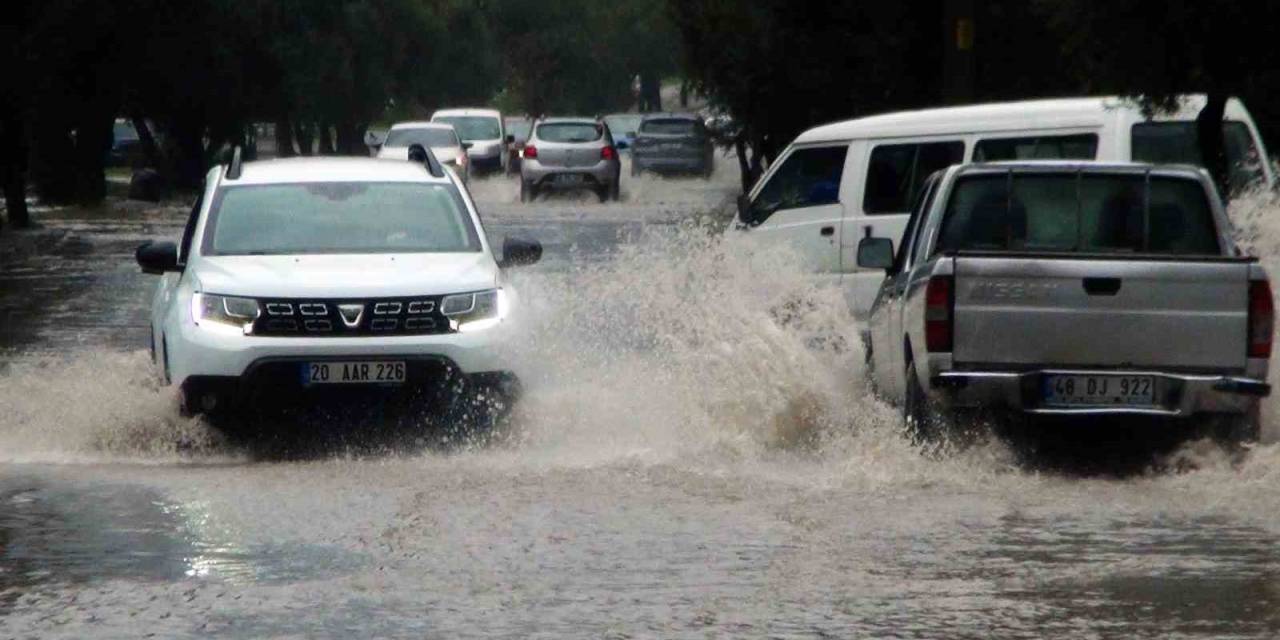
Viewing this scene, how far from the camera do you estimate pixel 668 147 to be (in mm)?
57344

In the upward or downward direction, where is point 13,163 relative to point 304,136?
upward

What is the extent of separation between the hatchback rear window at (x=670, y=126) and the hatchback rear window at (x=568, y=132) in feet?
35.1

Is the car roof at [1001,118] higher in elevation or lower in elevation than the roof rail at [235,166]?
lower

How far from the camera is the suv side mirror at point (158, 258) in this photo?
12.8 meters

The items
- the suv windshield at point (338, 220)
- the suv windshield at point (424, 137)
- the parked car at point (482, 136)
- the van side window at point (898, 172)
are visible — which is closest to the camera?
the suv windshield at point (338, 220)

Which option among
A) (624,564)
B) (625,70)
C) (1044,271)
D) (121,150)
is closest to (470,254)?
(1044,271)

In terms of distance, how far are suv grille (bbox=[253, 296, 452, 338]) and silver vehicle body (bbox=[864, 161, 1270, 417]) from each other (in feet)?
8.73

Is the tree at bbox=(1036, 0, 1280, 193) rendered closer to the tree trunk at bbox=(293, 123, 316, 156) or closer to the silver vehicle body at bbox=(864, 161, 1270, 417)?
the silver vehicle body at bbox=(864, 161, 1270, 417)

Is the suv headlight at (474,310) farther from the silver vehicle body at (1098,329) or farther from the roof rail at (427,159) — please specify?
the silver vehicle body at (1098,329)

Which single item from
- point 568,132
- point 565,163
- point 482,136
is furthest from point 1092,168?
point 482,136

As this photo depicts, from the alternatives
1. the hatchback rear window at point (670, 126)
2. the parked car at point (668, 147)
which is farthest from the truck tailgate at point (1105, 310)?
the hatchback rear window at point (670, 126)

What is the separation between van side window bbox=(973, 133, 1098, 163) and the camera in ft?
51.6

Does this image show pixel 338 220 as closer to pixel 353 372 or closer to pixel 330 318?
pixel 330 318

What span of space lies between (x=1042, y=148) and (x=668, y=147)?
137ft
